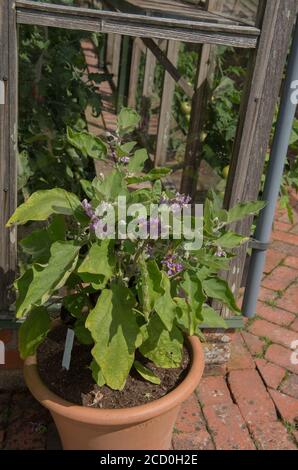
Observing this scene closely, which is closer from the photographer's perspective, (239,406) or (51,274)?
(51,274)

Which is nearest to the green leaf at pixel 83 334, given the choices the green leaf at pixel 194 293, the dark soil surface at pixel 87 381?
the dark soil surface at pixel 87 381

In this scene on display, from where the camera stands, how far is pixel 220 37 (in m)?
2.39

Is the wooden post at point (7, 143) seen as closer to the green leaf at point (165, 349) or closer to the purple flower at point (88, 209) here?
the purple flower at point (88, 209)

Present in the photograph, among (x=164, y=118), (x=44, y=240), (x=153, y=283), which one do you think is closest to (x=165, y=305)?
(x=153, y=283)

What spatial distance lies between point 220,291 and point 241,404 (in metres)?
0.96

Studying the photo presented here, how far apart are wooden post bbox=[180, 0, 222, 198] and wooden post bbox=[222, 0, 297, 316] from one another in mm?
965

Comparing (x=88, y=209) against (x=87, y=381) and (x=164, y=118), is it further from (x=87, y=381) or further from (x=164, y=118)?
(x=164, y=118)

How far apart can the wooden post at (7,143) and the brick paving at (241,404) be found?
0.37 metres

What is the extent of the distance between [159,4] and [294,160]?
167 centimetres

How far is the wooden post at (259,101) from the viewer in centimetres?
242

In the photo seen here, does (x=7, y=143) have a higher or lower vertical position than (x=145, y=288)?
higher

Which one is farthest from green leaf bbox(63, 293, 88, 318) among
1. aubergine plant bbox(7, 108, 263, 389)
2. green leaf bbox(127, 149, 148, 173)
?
green leaf bbox(127, 149, 148, 173)

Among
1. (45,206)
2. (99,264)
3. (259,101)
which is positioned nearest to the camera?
(99,264)

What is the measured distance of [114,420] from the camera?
7.23ft
